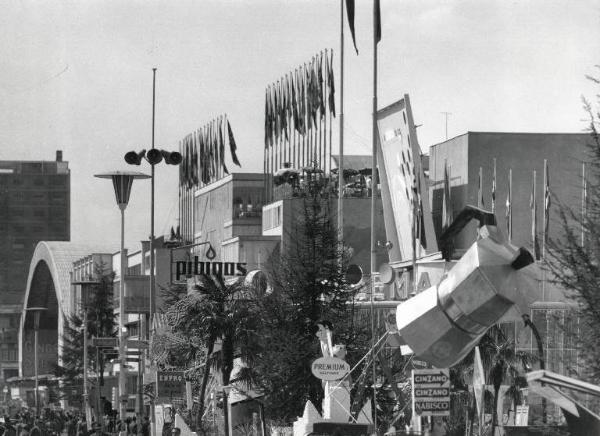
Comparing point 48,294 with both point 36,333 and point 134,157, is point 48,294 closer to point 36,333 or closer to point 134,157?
point 36,333

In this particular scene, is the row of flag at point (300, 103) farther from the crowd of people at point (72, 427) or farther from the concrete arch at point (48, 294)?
the concrete arch at point (48, 294)

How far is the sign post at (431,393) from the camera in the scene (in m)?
20.3

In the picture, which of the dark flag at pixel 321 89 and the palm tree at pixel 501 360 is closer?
the palm tree at pixel 501 360

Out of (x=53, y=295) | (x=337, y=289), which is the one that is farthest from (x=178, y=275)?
(x=53, y=295)

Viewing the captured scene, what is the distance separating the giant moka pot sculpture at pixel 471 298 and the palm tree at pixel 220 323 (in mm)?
25715

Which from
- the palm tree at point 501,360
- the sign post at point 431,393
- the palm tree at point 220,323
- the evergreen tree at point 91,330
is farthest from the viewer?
→ the evergreen tree at point 91,330

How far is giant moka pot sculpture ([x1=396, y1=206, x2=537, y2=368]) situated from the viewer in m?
14.1

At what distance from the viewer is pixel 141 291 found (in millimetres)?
83625

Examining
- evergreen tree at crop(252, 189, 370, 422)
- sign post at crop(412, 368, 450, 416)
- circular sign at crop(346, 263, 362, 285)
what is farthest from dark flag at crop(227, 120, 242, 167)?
sign post at crop(412, 368, 450, 416)

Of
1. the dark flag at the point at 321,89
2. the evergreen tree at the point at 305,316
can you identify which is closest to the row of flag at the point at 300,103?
the dark flag at the point at 321,89

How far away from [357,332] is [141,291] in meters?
51.3

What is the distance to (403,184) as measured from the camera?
227ft

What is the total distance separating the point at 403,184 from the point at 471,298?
5500cm

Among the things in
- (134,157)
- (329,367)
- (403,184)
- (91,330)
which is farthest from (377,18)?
(91,330)
